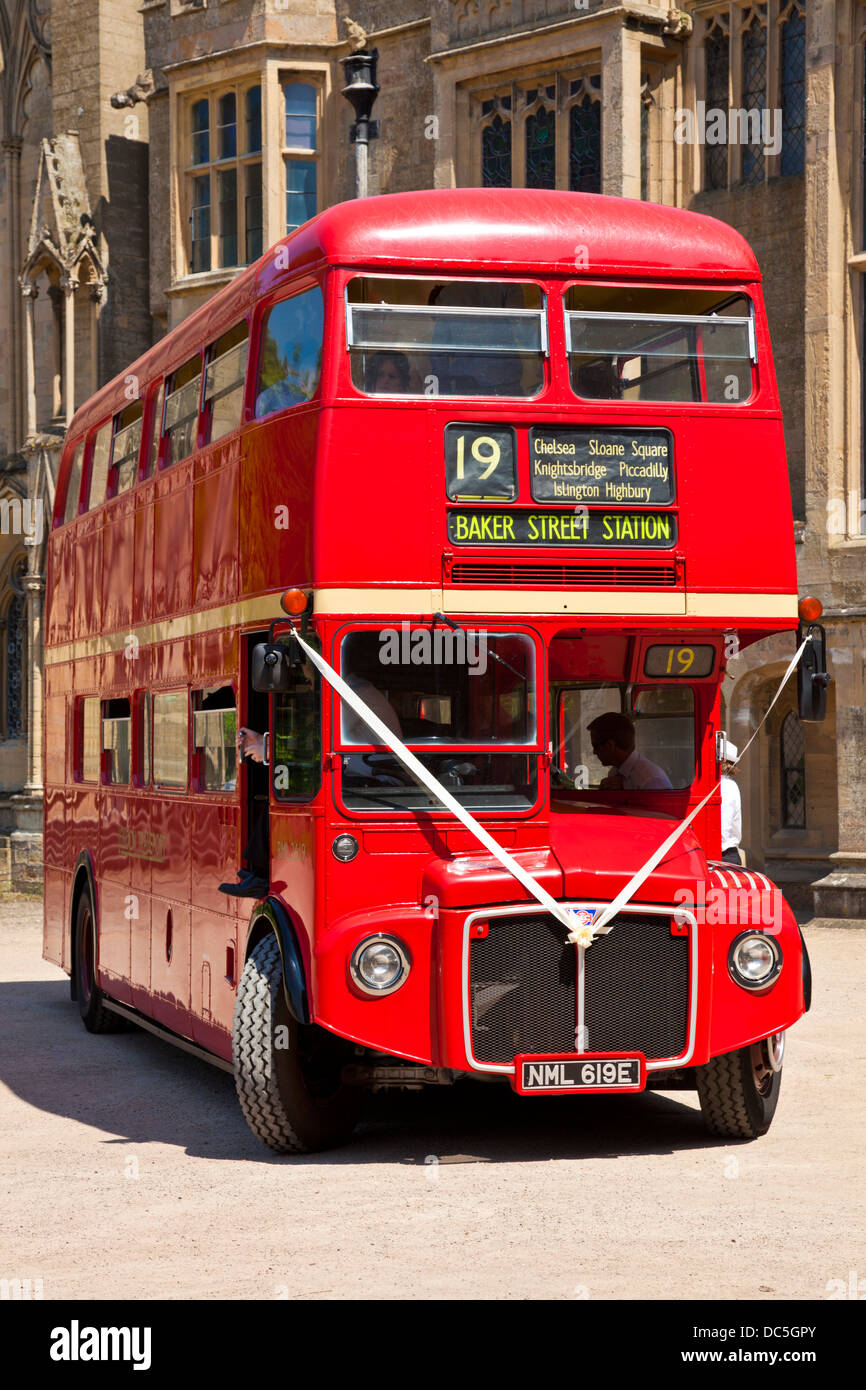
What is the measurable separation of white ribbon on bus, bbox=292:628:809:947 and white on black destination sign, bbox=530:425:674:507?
4.12ft

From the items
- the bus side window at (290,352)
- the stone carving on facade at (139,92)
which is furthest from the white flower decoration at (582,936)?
the stone carving on facade at (139,92)

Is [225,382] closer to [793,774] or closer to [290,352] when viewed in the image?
[290,352]

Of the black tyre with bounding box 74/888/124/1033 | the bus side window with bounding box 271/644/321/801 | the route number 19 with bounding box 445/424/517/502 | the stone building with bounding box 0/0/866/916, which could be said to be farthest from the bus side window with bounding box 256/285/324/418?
the stone building with bounding box 0/0/866/916

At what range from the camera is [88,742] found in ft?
52.8

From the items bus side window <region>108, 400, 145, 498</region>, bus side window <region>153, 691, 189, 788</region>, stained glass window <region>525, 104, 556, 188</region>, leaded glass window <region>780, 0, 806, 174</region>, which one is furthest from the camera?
stained glass window <region>525, 104, 556, 188</region>

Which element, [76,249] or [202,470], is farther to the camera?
[76,249]

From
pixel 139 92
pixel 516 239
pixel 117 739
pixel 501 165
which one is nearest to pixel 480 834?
pixel 516 239

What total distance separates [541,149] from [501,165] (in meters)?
0.61

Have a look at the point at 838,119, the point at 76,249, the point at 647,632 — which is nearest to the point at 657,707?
the point at 647,632

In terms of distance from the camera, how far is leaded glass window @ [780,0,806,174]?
23.2 m

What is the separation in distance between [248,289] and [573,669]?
2.58m

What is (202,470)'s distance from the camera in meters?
11.8

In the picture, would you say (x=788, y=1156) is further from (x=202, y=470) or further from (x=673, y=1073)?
(x=202, y=470)

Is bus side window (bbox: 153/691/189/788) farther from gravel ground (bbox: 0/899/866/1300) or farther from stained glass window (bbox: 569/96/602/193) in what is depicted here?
stained glass window (bbox: 569/96/602/193)
